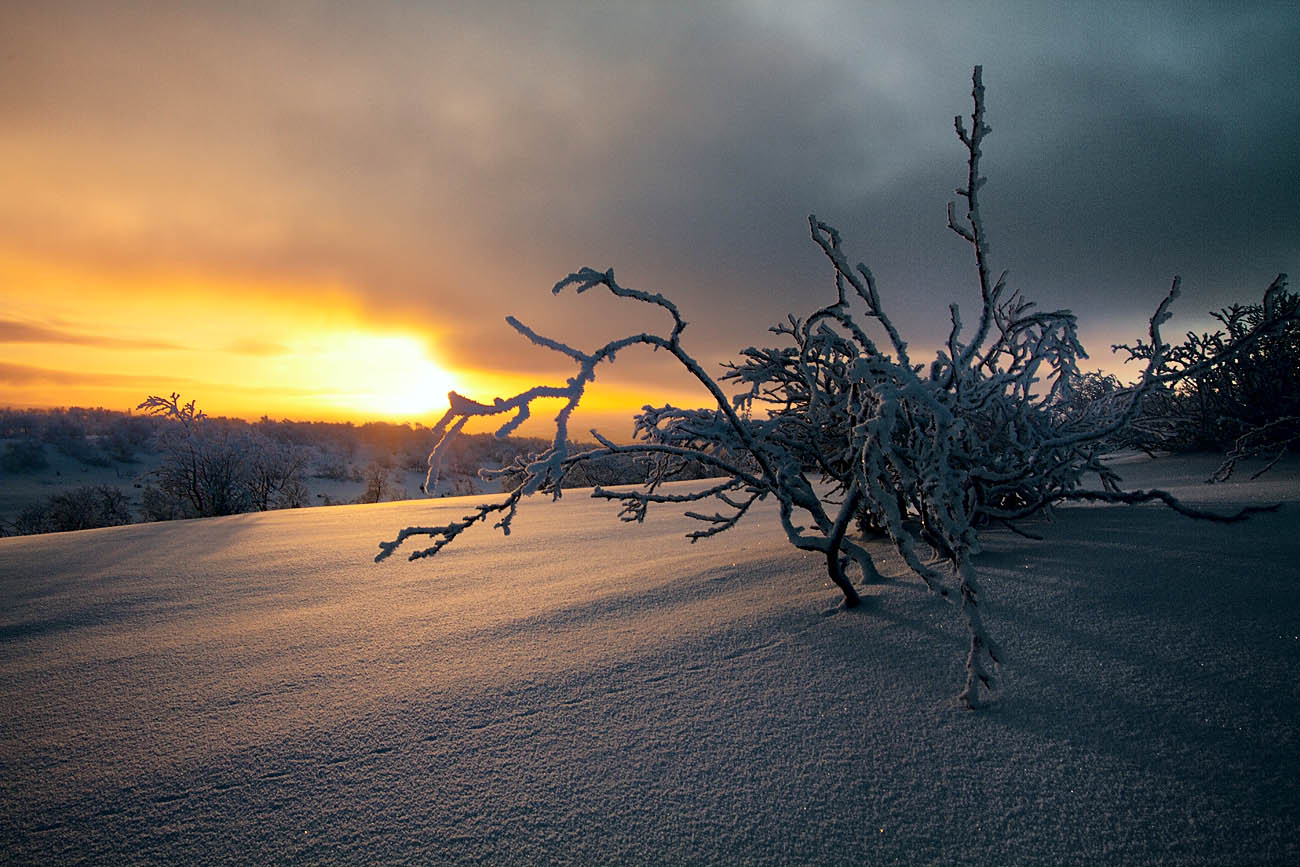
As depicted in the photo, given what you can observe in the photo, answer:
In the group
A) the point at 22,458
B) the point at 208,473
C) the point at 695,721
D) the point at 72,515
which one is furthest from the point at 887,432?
the point at 22,458

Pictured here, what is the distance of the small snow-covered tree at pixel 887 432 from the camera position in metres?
0.94

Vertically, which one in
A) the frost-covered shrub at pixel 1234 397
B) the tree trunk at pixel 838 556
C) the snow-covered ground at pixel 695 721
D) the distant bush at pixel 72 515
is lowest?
the distant bush at pixel 72 515

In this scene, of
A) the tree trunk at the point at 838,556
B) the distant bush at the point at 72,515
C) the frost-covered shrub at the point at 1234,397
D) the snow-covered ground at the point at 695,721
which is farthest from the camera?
the distant bush at the point at 72,515

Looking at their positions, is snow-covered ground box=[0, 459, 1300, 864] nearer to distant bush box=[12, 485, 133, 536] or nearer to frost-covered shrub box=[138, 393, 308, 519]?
frost-covered shrub box=[138, 393, 308, 519]

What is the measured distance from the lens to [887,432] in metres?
0.94

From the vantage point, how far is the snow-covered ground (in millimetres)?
818

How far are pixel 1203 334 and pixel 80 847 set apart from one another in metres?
6.40

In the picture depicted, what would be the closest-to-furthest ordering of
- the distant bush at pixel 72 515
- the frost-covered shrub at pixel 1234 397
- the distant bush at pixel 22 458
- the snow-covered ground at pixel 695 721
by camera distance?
1. the snow-covered ground at pixel 695 721
2. the frost-covered shrub at pixel 1234 397
3. the distant bush at pixel 72 515
4. the distant bush at pixel 22 458

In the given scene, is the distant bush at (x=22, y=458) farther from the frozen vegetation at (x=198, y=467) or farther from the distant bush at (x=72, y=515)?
the distant bush at (x=72, y=515)

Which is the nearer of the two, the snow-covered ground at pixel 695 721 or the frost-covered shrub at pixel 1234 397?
the snow-covered ground at pixel 695 721

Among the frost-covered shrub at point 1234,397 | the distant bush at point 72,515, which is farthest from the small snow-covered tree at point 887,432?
the distant bush at point 72,515

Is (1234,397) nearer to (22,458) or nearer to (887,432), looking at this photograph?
(887,432)

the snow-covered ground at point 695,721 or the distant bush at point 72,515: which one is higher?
the snow-covered ground at point 695,721

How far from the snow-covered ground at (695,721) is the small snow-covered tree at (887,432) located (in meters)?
0.16
